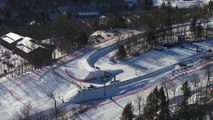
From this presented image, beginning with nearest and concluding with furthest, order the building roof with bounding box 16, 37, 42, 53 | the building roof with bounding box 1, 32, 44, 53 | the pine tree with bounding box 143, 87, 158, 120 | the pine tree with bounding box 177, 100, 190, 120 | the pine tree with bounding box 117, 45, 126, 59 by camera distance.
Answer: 1. the pine tree with bounding box 177, 100, 190, 120
2. the pine tree with bounding box 143, 87, 158, 120
3. the pine tree with bounding box 117, 45, 126, 59
4. the building roof with bounding box 16, 37, 42, 53
5. the building roof with bounding box 1, 32, 44, 53

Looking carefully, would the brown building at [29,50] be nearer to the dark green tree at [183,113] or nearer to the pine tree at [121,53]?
the pine tree at [121,53]

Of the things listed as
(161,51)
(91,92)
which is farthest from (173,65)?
(91,92)

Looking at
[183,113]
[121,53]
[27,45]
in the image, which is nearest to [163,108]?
[183,113]

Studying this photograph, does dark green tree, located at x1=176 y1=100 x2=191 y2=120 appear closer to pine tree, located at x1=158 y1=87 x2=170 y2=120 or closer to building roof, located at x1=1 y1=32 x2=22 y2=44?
pine tree, located at x1=158 y1=87 x2=170 y2=120

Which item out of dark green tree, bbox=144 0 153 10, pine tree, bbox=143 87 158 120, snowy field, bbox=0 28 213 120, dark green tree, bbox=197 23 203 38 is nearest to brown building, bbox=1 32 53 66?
snowy field, bbox=0 28 213 120

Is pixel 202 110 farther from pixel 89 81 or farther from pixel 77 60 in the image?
pixel 77 60

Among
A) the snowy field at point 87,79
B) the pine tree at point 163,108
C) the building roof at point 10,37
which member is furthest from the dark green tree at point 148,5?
the pine tree at point 163,108

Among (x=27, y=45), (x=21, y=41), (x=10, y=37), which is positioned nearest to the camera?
(x=27, y=45)

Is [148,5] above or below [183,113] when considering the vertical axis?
above

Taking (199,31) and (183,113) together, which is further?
(199,31)

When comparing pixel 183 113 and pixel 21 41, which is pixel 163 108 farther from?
pixel 21 41

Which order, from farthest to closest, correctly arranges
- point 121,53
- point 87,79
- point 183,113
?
point 121,53 → point 87,79 → point 183,113
